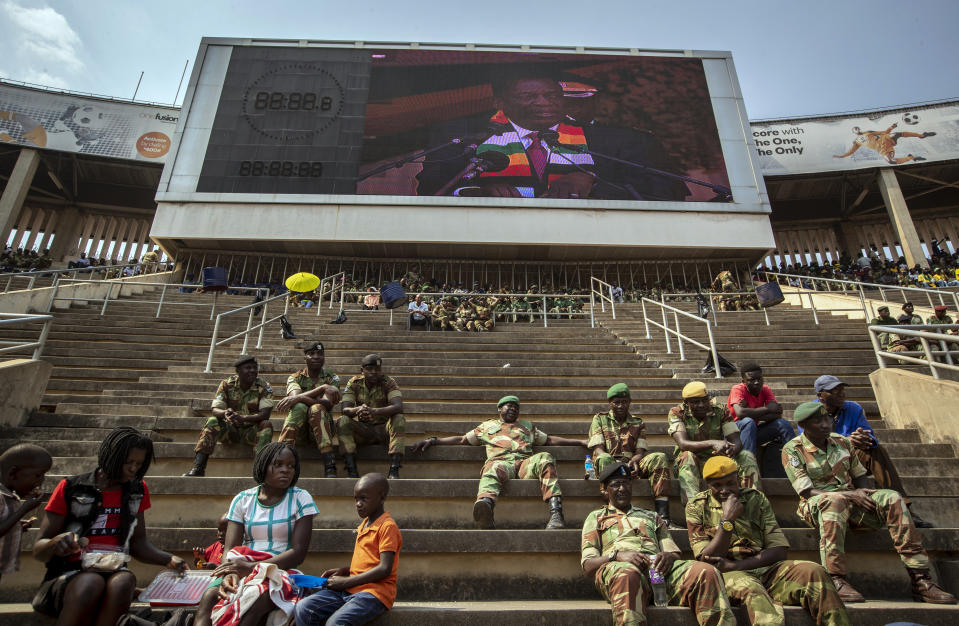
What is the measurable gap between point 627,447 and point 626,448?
0.04 ft

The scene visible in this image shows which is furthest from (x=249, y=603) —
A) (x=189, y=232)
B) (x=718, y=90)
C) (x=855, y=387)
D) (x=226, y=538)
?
(x=718, y=90)

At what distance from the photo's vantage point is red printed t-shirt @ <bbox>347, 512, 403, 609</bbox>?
2.56 m

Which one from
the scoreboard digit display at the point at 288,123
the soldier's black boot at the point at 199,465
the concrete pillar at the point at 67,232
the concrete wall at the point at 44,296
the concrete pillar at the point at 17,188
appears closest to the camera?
the soldier's black boot at the point at 199,465

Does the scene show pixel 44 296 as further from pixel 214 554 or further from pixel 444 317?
Answer: pixel 214 554

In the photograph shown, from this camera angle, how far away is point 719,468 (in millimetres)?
3049

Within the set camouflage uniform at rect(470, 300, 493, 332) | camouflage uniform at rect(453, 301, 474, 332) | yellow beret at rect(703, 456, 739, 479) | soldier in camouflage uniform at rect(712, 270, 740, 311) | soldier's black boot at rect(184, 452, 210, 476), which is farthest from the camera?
soldier in camouflage uniform at rect(712, 270, 740, 311)

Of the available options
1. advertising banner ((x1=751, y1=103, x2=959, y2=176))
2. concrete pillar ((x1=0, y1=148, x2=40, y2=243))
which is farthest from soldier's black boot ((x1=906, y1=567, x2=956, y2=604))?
concrete pillar ((x1=0, y1=148, x2=40, y2=243))

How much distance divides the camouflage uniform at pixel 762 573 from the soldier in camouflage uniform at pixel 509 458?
90 cm

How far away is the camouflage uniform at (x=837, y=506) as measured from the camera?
9.62ft

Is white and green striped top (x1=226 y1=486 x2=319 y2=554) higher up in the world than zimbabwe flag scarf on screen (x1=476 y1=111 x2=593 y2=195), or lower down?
lower down

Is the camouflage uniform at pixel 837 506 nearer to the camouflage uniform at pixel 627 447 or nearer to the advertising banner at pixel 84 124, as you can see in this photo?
the camouflage uniform at pixel 627 447

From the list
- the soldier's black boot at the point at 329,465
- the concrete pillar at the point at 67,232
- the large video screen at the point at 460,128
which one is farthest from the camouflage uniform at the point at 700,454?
the concrete pillar at the point at 67,232

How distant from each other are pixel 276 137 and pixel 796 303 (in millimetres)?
17933

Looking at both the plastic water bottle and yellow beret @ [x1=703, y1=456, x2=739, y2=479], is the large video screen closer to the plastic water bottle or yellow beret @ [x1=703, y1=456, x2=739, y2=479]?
yellow beret @ [x1=703, y1=456, x2=739, y2=479]
